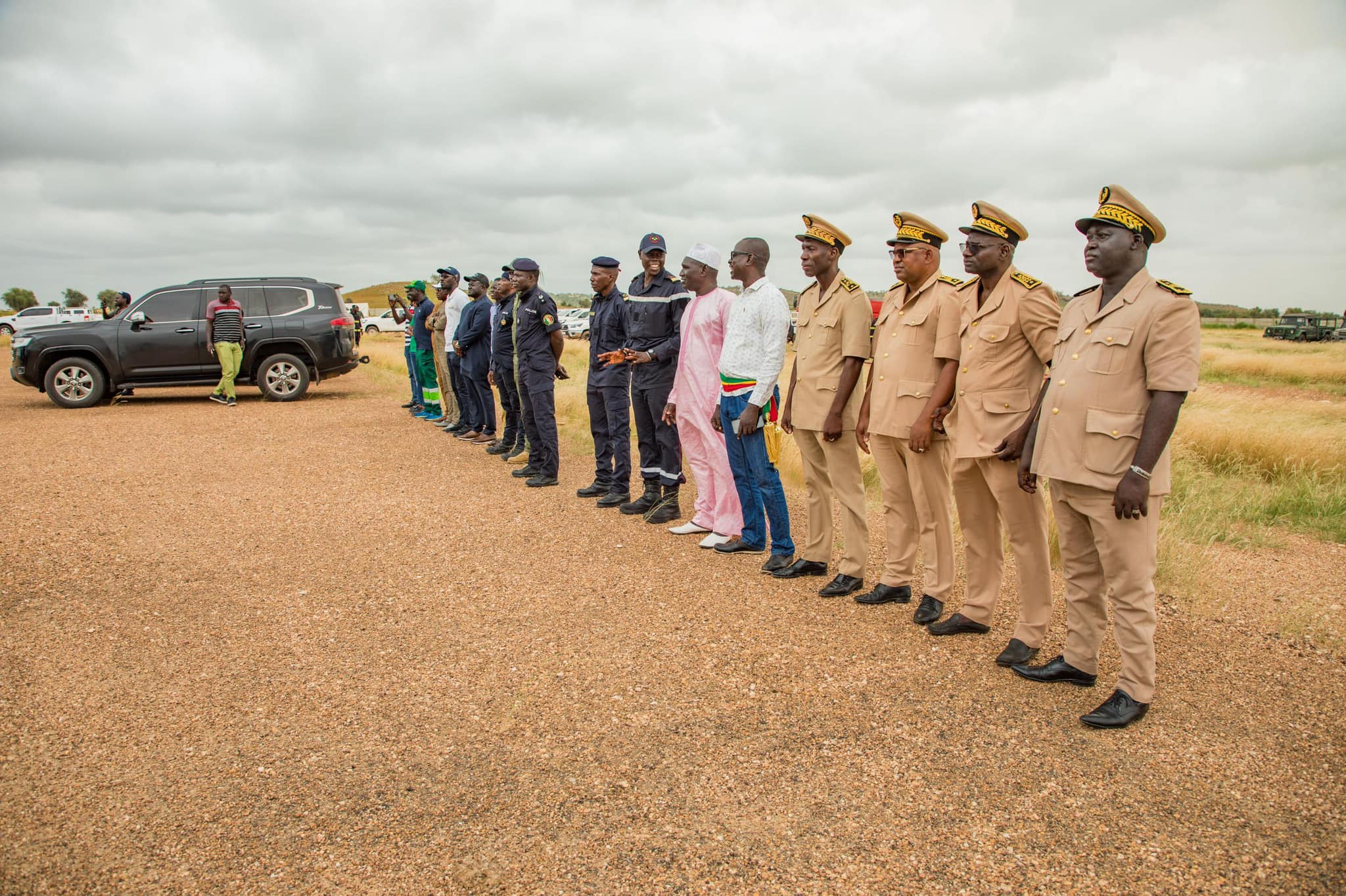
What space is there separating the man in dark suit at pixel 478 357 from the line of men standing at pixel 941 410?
2846mm

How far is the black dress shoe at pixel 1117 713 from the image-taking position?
11.3 feet

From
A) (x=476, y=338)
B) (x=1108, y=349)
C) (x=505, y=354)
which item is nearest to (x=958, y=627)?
(x=1108, y=349)

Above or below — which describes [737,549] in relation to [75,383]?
below

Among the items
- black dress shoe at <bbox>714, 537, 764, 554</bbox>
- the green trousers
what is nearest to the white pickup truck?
the green trousers

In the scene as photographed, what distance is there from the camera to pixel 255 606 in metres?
4.97

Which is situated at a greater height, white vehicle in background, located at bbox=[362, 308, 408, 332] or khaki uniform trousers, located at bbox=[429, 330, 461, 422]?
white vehicle in background, located at bbox=[362, 308, 408, 332]

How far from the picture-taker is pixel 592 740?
343 cm

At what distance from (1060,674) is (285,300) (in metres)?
14.2

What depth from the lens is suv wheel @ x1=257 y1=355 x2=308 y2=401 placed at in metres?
14.5

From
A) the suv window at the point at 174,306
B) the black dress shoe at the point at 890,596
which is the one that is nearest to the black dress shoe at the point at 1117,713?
the black dress shoe at the point at 890,596

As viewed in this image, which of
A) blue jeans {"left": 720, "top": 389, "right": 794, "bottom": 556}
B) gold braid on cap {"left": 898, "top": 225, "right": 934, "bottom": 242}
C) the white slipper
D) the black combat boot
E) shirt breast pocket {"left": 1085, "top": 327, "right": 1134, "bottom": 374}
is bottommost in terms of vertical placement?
the white slipper

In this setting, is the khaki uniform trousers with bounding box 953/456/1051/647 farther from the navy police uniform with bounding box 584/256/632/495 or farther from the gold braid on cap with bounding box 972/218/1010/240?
the navy police uniform with bounding box 584/256/632/495

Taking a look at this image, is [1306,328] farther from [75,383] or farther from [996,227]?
[75,383]

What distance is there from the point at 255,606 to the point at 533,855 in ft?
9.93
